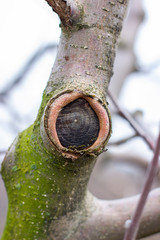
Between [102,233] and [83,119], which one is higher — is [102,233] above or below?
below

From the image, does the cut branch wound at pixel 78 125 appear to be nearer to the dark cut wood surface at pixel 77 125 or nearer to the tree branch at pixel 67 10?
the dark cut wood surface at pixel 77 125

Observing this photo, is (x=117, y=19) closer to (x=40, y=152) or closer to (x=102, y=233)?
(x=40, y=152)

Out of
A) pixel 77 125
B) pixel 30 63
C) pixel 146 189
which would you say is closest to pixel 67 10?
pixel 77 125

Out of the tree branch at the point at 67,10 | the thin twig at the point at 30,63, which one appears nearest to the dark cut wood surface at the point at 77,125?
the tree branch at the point at 67,10

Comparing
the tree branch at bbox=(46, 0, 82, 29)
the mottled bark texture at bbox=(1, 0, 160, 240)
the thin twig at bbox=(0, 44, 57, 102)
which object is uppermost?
the tree branch at bbox=(46, 0, 82, 29)

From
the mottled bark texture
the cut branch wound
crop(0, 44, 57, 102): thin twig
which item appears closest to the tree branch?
the mottled bark texture

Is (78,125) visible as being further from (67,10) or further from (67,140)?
(67,10)

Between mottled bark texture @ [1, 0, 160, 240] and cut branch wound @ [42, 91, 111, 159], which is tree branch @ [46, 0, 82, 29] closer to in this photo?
mottled bark texture @ [1, 0, 160, 240]

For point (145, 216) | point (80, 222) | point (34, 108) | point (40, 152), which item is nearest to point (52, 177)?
point (40, 152)
